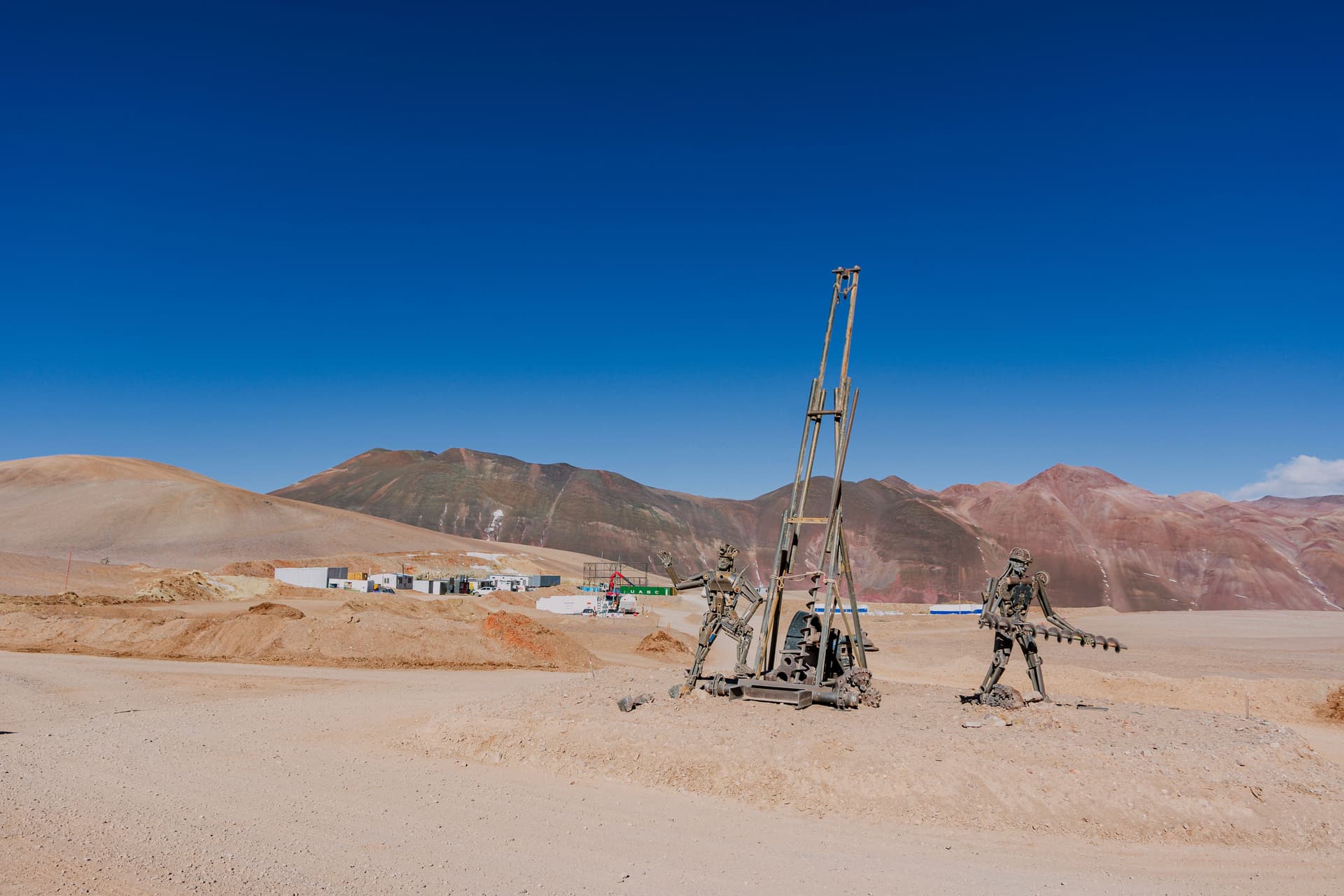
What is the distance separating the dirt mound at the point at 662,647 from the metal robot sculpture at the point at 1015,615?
23.7m

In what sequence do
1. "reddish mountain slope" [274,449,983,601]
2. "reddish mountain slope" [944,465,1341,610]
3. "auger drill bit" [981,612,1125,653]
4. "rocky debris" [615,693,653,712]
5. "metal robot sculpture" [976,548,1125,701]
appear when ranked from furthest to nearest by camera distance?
1. "reddish mountain slope" [274,449,983,601]
2. "reddish mountain slope" [944,465,1341,610]
3. "metal robot sculpture" [976,548,1125,701]
4. "auger drill bit" [981,612,1125,653]
5. "rocky debris" [615,693,653,712]

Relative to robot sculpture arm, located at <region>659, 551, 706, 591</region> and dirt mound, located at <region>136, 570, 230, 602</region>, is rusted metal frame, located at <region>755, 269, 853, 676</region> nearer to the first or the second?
robot sculpture arm, located at <region>659, 551, 706, 591</region>

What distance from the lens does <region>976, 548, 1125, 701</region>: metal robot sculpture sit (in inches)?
620

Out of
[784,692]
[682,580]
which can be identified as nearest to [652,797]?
[784,692]

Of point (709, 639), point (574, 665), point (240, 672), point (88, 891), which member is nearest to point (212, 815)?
point (88, 891)

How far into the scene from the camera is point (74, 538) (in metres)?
115

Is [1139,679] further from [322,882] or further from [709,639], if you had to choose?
[322,882]

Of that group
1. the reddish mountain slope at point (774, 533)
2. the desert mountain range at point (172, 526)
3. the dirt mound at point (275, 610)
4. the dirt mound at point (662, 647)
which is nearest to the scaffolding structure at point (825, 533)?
the dirt mound at point (662, 647)

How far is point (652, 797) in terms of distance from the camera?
1091 cm

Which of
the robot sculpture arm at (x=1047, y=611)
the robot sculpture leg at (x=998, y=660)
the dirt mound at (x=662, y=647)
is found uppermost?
the robot sculpture arm at (x=1047, y=611)

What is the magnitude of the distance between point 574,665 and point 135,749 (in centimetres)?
1990

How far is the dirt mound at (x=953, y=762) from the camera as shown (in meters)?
9.71

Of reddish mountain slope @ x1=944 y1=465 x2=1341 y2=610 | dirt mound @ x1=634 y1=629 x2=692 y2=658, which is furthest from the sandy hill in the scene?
dirt mound @ x1=634 y1=629 x2=692 y2=658

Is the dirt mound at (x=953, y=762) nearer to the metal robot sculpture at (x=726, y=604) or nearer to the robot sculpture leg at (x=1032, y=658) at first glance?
the robot sculpture leg at (x=1032, y=658)
